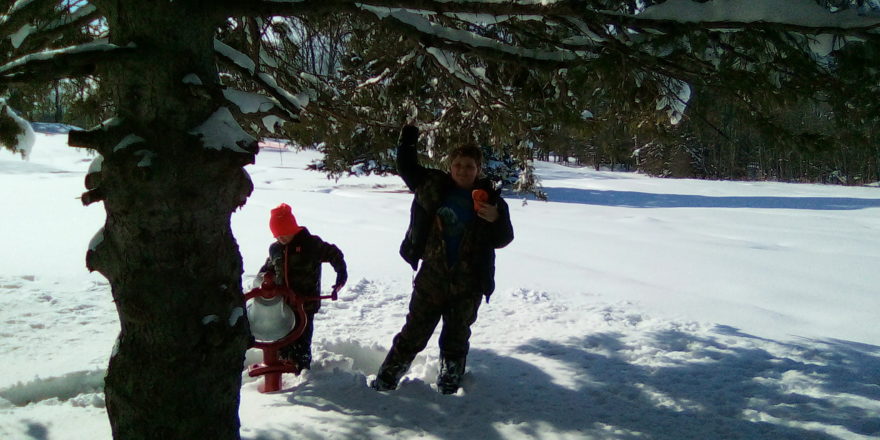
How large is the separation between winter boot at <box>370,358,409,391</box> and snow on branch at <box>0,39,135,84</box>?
6.87 ft

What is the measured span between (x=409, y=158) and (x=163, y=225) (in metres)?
1.59

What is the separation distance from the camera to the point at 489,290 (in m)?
3.06

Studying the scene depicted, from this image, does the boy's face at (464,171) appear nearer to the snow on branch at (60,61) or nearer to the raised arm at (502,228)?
the raised arm at (502,228)

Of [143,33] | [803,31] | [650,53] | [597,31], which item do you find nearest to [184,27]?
[143,33]

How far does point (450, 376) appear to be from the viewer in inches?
121

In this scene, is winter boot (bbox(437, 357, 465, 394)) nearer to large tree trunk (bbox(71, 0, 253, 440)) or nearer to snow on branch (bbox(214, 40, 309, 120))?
large tree trunk (bbox(71, 0, 253, 440))

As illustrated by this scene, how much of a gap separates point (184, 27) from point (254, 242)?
6403 millimetres

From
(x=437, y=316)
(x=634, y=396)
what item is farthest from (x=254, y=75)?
(x=634, y=396)

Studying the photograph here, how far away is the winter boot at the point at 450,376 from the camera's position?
3.06 m

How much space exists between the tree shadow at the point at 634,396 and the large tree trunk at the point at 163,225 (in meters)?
0.77

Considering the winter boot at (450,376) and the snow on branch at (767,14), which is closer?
the snow on branch at (767,14)

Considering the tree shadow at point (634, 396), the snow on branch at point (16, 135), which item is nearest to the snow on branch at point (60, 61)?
the snow on branch at point (16, 135)

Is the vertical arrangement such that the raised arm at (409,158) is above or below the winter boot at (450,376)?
above

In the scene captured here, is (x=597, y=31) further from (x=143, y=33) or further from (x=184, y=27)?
(x=143, y=33)
